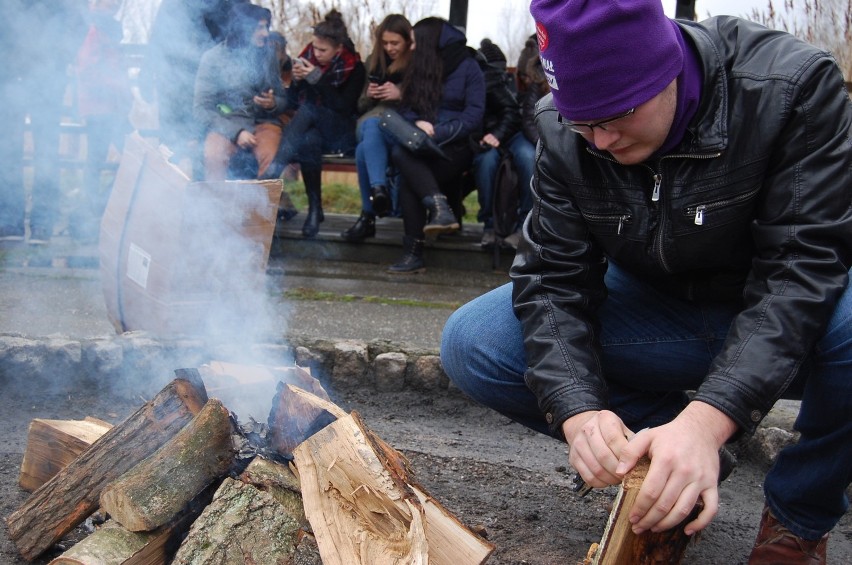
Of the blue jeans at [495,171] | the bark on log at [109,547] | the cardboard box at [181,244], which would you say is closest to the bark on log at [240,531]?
the bark on log at [109,547]

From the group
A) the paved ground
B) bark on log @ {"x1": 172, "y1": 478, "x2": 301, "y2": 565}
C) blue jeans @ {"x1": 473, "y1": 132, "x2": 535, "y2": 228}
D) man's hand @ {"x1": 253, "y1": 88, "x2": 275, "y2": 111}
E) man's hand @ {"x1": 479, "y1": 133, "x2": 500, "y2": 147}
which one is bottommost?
the paved ground

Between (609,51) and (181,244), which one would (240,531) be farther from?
(181,244)

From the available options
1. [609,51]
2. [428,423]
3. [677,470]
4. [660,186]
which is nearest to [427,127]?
[428,423]

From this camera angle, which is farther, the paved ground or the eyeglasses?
the paved ground

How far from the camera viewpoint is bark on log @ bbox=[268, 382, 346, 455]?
2.12m

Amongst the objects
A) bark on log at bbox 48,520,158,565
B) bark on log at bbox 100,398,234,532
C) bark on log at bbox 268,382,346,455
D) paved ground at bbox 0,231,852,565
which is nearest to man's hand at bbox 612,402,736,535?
paved ground at bbox 0,231,852,565

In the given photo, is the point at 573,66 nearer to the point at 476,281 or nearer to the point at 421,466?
the point at 421,466

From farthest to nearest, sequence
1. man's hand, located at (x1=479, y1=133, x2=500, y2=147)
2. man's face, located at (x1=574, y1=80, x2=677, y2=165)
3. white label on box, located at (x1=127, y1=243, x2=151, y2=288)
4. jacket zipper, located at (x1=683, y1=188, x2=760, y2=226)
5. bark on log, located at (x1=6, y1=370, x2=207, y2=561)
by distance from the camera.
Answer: man's hand, located at (x1=479, y1=133, x2=500, y2=147)
white label on box, located at (x1=127, y1=243, x2=151, y2=288)
bark on log, located at (x1=6, y1=370, x2=207, y2=561)
jacket zipper, located at (x1=683, y1=188, x2=760, y2=226)
man's face, located at (x1=574, y1=80, x2=677, y2=165)

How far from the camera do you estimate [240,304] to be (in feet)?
11.6

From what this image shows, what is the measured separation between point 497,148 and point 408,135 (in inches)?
28.3

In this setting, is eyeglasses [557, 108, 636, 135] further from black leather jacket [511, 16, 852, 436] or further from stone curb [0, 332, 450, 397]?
stone curb [0, 332, 450, 397]

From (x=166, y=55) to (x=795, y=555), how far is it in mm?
4750

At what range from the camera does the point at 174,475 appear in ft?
6.63

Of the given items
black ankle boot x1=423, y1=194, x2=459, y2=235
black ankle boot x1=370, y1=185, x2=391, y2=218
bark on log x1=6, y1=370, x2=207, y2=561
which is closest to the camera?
bark on log x1=6, y1=370, x2=207, y2=561
